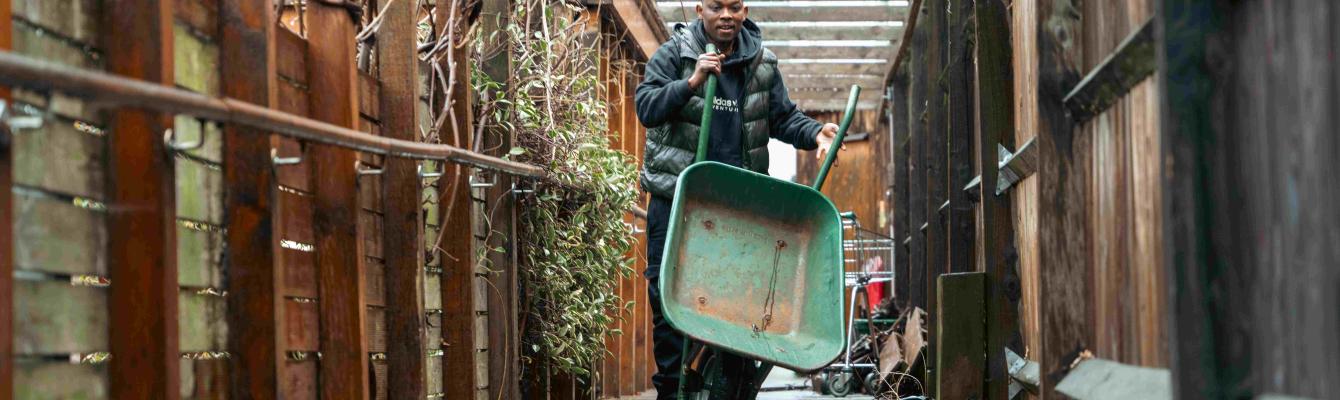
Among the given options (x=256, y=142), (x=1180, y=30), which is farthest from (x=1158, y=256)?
(x=256, y=142)

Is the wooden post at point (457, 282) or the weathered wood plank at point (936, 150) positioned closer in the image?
the wooden post at point (457, 282)

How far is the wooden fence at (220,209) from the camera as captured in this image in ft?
6.85

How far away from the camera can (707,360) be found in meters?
5.07

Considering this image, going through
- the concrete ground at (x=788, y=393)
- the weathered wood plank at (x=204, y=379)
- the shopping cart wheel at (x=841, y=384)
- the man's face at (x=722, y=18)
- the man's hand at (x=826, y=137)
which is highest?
the man's face at (x=722, y=18)

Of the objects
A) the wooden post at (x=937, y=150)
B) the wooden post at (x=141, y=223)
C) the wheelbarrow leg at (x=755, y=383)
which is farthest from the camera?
the wooden post at (x=937, y=150)

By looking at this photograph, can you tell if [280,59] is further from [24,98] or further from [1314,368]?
[1314,368]

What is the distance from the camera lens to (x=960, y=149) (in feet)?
19.6

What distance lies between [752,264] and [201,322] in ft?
7.93

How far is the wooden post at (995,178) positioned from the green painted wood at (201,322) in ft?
8.06

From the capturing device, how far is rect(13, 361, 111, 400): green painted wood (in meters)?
2.02

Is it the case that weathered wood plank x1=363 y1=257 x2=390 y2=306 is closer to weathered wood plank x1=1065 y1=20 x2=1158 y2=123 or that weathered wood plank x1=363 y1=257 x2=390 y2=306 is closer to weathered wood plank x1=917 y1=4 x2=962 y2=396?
weathered wood plank x1=1065 y1=20 x2=1158 y2=123

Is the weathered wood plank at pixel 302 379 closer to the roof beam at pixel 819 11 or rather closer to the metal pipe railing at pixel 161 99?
Result: the metal pipe railing at pixel 161 99

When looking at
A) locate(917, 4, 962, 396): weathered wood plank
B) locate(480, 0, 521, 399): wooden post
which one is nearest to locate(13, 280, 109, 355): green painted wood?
locate(480, 0, 521, 399): wooden post

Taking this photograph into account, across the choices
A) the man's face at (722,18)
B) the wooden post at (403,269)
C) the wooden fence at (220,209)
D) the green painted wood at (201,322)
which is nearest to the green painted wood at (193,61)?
the wooden fence at (220,209)
